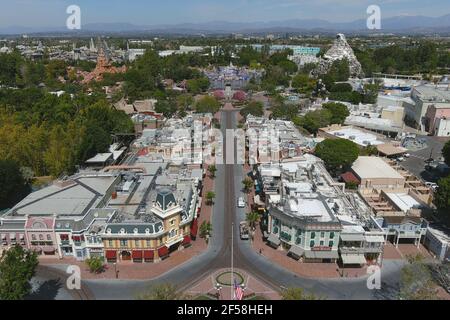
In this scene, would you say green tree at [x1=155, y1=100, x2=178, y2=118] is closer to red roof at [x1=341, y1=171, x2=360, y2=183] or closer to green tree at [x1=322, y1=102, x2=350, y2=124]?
green tree at [x1=322, y1=102, x2=350, y2=124]

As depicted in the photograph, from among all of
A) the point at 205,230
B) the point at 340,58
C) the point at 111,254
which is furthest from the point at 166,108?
the point at 340,58

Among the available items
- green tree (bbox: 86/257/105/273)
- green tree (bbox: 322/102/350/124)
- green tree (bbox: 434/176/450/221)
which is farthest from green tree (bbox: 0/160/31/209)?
green tree (bbox: 322/102/350/124)

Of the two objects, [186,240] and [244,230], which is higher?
[244,230]

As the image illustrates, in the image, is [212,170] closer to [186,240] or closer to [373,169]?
[186,240]

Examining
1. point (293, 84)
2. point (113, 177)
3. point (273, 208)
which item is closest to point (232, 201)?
point (273, 208)

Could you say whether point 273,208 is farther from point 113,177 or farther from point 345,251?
point 113,177

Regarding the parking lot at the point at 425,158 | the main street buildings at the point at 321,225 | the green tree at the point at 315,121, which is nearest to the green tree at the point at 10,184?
the main street buildings at the point at 321,225
